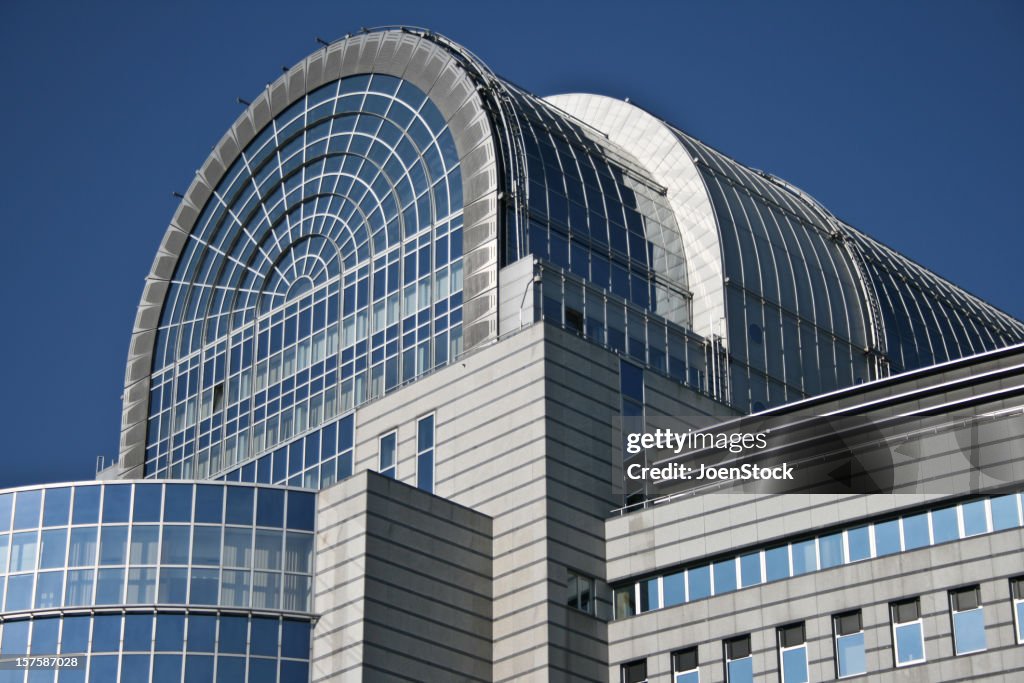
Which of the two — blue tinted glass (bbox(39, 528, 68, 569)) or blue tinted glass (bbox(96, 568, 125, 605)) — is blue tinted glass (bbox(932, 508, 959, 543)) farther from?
blue tinted glass (bbox(39, 528, 68, 569))

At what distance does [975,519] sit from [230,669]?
2493cm

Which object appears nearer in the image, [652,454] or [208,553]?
[208,553]

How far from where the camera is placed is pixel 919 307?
301 ft

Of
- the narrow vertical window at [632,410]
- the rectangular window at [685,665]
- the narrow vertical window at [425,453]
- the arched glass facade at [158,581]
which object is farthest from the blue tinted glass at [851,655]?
the arched glass facade at [158,581]

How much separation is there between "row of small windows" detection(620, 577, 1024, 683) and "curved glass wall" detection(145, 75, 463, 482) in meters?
A: 16.9

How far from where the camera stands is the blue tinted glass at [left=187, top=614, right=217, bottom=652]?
2397 inches

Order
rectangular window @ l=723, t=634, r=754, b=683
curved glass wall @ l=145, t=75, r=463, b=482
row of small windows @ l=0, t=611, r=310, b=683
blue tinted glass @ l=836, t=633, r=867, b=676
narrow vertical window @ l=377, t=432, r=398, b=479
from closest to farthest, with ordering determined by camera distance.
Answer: blue tinted glass @ l=836, t=633, r=867, b=676 < row of small windows @ l=0, t=611, r=310, b=683 < rectangular window @ l=723, t=634, r=754, b=683 < narrow vertical window @ l=377, t=432, r=398, b=479 < curved glass wall @ l=145, t=75, r=463, b=482

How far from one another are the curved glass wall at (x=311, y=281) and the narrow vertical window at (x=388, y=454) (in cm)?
256

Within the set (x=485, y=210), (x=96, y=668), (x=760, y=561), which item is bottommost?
(x=96, y=668)

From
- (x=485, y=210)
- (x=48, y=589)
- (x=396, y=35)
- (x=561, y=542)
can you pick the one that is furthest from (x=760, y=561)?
(x=396, y=35)

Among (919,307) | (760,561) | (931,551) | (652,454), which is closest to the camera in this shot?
(931,551)

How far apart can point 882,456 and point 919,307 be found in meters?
31.3

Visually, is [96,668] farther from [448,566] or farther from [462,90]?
[462,90]

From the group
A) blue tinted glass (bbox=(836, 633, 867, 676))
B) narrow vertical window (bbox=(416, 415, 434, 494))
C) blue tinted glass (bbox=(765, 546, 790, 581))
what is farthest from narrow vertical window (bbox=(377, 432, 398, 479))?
blue tinted glass (bbox=(836, 633, 867, 676))
